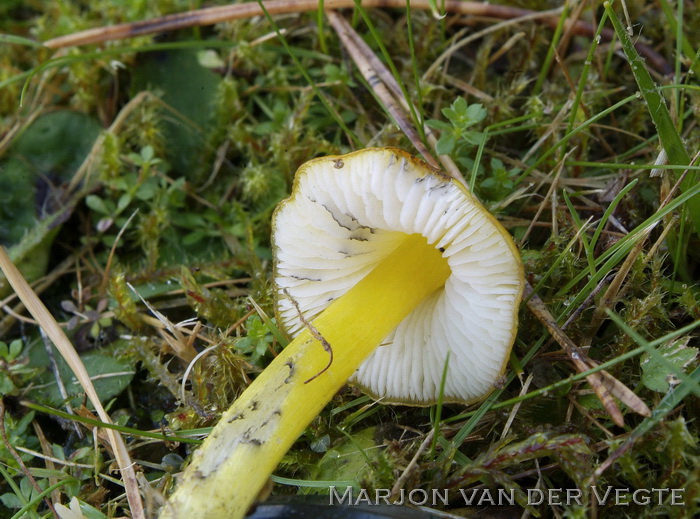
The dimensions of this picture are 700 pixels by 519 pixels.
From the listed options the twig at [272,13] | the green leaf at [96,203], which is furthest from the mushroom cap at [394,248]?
the twig at [272,13]

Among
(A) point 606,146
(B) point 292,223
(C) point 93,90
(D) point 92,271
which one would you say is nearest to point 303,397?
(B) point 292,223

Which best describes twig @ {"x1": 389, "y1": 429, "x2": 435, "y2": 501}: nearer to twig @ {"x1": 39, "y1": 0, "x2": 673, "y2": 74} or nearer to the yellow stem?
the yellow stem

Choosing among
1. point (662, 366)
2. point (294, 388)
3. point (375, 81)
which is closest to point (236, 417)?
point (294, 388)

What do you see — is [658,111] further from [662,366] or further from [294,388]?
[294,388]

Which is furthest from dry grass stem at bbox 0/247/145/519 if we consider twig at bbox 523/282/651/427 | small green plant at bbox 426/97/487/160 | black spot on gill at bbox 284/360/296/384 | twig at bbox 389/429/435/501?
small green plant at bbox 426/97/487/160

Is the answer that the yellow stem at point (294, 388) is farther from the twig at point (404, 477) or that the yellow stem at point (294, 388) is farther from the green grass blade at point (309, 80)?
the green grass blade at point (309, 80)

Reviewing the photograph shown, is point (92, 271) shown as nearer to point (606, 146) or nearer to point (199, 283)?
point (199, 283)

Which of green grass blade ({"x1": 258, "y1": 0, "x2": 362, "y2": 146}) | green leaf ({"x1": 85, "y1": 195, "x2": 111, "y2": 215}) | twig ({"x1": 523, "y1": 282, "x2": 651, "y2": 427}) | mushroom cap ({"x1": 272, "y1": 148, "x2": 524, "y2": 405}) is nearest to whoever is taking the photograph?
mushroom cap ({"x1": 272, "y1": 148, "x2": 524, "y2": 405})
